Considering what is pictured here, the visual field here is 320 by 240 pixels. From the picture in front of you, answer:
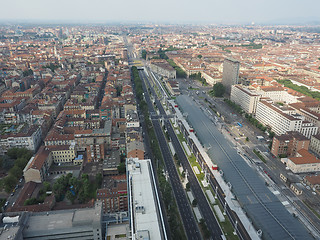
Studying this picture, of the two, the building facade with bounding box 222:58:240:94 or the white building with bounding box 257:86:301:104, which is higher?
the building facade with bounding box 222:58:240:94

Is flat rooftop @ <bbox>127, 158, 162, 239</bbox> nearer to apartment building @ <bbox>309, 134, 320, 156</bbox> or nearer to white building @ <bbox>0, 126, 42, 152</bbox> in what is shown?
white building @ <bbox>0, 126, 42, 152</bbox>

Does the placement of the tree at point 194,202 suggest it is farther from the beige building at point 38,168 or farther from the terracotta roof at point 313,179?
the beige building at point 38,168

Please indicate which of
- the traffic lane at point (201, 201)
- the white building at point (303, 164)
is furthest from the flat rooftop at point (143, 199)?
the white building at point (303, 164)

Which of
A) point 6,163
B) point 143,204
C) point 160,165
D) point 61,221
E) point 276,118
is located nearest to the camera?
point 143,204

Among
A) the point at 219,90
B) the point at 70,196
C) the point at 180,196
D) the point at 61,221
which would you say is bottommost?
the point at 180,196

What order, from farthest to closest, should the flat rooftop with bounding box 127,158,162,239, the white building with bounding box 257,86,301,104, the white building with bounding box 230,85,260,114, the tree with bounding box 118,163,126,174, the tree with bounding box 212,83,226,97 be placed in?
the tree with bounding box 212,83,226,97
the white building with bounding box 257,86,301,104
the white building with bounding box 230,85,260,114
the tree with bounding box 118,163,126,174
the flat rooftop with bounding box 127,158,162,239

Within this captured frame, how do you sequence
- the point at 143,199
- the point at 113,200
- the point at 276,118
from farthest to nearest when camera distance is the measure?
the point at 276,118 → the point at 113,200 → the point at 143,199

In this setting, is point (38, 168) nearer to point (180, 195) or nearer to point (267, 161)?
point (180, 195)

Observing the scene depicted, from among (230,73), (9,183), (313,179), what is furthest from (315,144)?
(9,183)

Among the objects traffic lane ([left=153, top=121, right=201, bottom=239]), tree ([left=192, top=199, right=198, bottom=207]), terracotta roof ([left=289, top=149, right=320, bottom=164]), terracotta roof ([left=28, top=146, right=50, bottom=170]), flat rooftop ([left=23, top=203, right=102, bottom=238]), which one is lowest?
traffic lane ([left=153, top=121, right=201, bottom=239])

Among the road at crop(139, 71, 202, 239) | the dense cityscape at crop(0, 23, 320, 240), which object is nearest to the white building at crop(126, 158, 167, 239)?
the dense cityscape at crop(0, 23, 320, 240)
